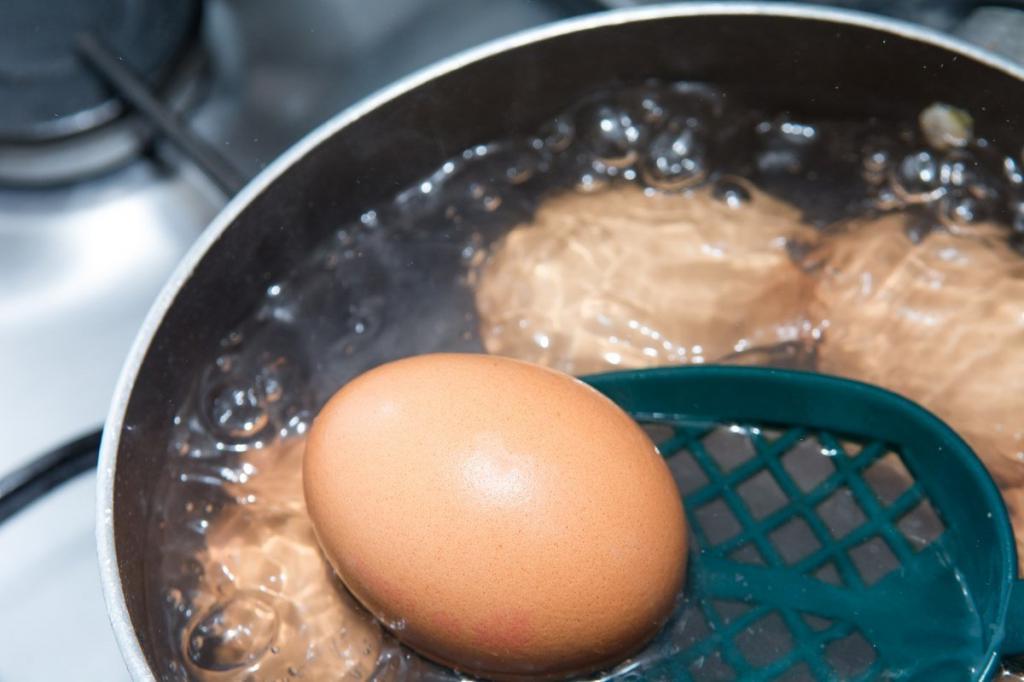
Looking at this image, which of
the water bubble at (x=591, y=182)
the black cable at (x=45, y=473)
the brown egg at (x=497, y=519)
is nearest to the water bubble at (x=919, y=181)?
the water bubble at (x=591, y=182)

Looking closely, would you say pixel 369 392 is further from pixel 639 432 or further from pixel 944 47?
pixel 944 47

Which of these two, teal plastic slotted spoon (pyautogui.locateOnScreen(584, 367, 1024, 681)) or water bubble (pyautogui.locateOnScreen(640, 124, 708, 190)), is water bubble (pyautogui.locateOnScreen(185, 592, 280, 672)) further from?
water bubble (pyautogui.locateOnScreen(640, 124, 708, 190))

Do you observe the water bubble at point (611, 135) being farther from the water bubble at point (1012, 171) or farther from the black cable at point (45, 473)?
the black cable at point (45, 473)

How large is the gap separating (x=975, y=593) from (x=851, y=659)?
0.26 feet

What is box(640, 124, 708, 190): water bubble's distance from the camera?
787mm

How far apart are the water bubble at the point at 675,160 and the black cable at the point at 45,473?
16.8 inches

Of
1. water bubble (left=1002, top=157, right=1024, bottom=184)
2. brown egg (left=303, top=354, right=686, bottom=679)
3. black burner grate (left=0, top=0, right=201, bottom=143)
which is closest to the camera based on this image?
brown egg (left=303, top=354, right=686, bottom=679)

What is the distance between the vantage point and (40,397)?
87cm

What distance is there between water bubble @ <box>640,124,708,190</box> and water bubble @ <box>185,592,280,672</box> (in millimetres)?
396

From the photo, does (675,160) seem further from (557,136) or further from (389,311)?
(389,311)

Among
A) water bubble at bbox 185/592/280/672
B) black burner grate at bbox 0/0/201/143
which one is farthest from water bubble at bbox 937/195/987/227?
black burner grate at bbox 0/0/201/143

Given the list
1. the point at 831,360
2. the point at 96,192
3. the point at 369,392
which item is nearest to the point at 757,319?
the point at 831,360

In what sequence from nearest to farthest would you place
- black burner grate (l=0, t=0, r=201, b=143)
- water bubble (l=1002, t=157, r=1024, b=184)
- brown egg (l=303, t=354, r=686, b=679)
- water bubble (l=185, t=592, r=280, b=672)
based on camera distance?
brown egg (l=303, t=354, r=686, b=679) → water bubble (l=185, t=592, r=280, b=672) → water bubble (l=1002, t=157, r=1024, b=184) → black burner grate (l=0, t=0, r=201, b=143)

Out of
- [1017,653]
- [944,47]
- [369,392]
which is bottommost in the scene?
[1017,653]
